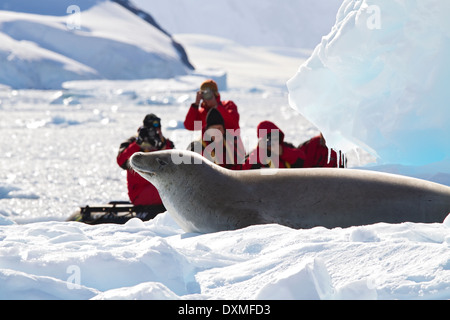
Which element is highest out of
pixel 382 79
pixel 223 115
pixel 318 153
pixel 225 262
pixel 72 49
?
pixel 72 49

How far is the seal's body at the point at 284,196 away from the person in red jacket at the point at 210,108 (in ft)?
5.59

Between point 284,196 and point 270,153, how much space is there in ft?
3.95

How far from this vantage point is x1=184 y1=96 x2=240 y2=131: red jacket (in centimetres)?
523

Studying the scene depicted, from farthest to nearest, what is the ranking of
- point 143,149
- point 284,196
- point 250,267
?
point 143,149
point 284,196
point 250,267

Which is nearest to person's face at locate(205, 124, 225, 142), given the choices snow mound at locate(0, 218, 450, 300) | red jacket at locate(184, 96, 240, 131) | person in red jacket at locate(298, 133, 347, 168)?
red jacket at locate(184, 96, 240, 131)

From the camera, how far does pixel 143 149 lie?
15.6 feet

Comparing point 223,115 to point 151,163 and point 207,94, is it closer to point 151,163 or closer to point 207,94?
point 207,94

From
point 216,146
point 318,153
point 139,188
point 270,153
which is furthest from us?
point 318,153

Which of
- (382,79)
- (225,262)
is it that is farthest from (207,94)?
(225,262)

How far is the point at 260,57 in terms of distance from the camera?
9556 cm

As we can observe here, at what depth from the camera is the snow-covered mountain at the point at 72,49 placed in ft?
105

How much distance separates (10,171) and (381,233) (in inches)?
314

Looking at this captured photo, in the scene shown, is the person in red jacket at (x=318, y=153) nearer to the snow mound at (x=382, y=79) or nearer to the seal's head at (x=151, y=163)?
the snow mound at (x=382, y=79)

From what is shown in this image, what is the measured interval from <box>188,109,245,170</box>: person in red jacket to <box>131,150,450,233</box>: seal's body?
3.62 ft
